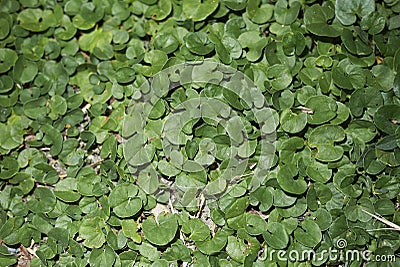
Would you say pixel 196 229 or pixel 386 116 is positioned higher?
pixel 386 116

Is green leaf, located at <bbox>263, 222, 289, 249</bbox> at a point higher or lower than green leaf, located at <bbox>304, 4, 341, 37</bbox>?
lower

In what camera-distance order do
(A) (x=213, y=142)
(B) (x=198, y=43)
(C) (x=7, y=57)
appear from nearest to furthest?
1. (A) (x=213, y=142)
2. (B) (x=198, y=43)
3. (C) (x=7, y=57)

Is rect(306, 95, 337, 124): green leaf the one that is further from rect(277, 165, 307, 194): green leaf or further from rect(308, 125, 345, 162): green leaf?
rect(277, 165, 307, 194): green leaf

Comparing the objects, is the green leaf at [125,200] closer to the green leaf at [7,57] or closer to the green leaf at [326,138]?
the green leaf at [326,138]

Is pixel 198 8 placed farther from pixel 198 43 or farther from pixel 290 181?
pixel 290 181

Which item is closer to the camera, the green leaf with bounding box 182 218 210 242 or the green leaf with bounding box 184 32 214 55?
the green leaf with bounding box 182 218 210 242

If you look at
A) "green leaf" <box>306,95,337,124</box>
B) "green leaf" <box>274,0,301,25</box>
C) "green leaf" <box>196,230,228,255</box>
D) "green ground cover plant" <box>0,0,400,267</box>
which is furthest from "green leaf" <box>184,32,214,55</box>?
"green leaf" <box>196,230,228,255</box>

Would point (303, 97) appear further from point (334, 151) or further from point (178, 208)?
point (178, 208)

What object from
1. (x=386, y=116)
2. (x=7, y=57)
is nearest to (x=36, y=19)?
(x=7, y=57)

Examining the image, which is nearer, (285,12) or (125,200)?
(125,200)
